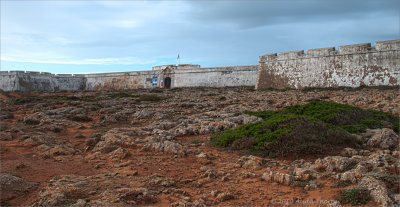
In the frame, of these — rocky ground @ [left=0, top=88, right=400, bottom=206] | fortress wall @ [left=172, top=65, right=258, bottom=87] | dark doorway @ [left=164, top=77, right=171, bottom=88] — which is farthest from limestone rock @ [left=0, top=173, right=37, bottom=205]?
dark doorway @ [left=164, top=77, right=171, bottom=88]

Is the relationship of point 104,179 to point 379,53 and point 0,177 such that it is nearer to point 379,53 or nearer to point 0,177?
point 0,177

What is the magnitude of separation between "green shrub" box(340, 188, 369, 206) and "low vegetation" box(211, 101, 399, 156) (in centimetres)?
206

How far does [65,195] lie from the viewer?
179 inches

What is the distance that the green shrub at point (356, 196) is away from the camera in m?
3.90

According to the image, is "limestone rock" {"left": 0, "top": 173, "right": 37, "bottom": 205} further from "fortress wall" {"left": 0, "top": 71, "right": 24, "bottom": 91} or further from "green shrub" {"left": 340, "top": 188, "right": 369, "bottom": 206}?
"fortress wall" {"left": 0, "top": 71, "right": 24, "bottom": 91}

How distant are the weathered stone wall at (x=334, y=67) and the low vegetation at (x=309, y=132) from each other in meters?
10.2

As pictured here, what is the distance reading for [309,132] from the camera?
664 centimetres

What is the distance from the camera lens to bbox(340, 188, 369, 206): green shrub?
3.90 meters

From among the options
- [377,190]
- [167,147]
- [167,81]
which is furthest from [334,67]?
[167,81]

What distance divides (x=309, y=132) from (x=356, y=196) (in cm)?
277

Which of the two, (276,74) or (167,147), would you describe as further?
(276,74)

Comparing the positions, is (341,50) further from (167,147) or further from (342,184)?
(342,184)

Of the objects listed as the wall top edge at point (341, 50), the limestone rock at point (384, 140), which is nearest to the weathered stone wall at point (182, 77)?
the wall top edge at point (341, 50)

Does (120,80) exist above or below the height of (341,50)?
below
